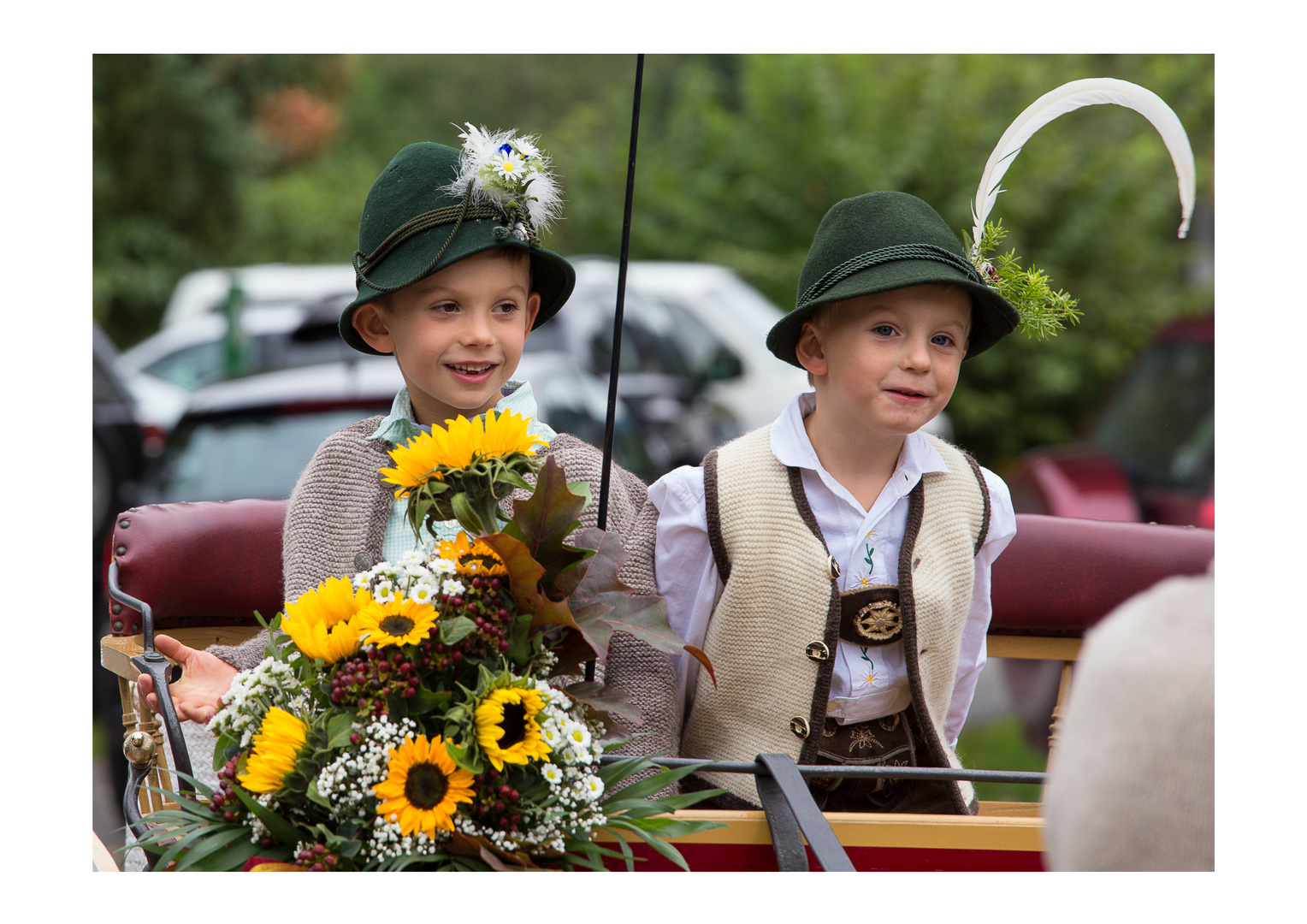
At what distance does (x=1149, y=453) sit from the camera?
627cm

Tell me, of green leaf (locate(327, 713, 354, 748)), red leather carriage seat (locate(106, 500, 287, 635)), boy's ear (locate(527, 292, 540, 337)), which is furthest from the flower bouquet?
red leather carriage seat (locate(106, 500, 287, 635))

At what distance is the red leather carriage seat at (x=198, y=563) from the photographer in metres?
2.67

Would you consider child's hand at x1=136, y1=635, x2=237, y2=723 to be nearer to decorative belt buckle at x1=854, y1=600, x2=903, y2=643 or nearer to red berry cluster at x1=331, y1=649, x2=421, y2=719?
red berry cluster at x1=331, y1=649, x2=421, y2=719

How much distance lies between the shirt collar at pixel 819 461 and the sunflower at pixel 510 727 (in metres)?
0.89

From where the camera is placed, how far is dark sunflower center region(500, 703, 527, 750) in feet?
5.78

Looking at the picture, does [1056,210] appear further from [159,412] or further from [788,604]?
[788,604]

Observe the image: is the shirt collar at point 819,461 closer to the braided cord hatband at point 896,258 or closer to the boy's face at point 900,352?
the boy's face at point 900,352

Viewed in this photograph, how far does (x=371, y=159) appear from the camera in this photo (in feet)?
62.3

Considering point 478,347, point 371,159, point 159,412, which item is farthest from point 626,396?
point 371,159

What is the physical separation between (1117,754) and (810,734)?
1.28 metres

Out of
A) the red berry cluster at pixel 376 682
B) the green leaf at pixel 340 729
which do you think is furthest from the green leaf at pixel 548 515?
the green leaf at pixel 340 729

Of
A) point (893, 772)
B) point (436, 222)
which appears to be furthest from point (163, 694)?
point (893, 772)

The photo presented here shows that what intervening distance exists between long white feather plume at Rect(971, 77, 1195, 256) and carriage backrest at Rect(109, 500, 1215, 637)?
0.87 m

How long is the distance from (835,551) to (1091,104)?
983 millimetres
